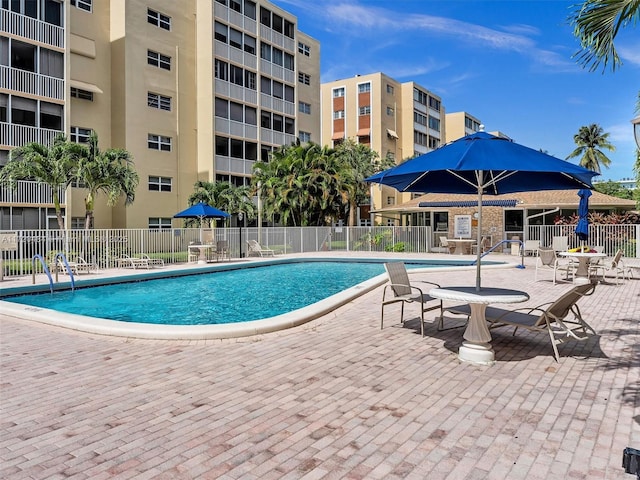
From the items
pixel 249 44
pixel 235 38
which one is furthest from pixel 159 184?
pixel 249 44

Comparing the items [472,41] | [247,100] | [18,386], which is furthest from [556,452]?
[247,100]

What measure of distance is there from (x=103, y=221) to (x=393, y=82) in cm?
4107

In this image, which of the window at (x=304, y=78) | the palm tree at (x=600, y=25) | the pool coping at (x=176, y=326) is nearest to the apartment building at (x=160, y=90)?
the window at (x=304, y=78)

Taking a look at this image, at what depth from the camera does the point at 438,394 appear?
4.52 m

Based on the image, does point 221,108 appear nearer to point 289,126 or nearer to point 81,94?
point 289,126

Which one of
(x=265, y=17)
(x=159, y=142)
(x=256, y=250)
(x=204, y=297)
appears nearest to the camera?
(x=204, y=297)

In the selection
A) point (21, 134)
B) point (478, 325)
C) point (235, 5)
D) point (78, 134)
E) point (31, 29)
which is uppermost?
point (235, 5)

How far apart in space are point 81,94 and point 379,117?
35.1 metres

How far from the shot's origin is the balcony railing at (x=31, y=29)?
23219mm

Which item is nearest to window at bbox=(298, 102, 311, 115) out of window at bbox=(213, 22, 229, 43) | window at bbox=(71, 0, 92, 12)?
window at bbox=(213, 22, 229, 43)

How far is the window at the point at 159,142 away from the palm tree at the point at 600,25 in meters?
27.5

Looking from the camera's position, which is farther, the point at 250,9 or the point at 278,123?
the point at 278,123

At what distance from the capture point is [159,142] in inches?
A: 1201

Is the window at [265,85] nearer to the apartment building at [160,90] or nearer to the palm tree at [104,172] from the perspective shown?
the apartment building at [160,90]
